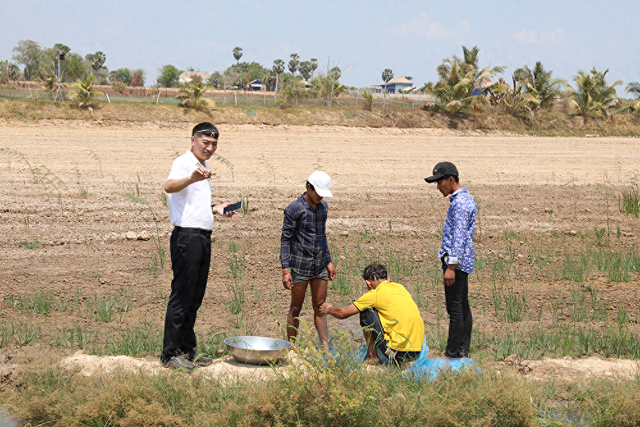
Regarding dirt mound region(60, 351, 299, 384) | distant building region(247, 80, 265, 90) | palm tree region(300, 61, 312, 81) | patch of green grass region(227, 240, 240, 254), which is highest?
palm tree region(300, 61, 312, 81)

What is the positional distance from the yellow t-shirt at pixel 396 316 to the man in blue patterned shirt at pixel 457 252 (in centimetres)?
43

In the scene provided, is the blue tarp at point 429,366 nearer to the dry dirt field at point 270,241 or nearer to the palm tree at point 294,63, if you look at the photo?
the dry dirt field at point 270,241

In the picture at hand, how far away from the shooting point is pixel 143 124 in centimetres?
3288

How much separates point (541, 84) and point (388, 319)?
49.6 meters

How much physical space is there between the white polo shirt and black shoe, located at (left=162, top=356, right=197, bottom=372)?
1.15m

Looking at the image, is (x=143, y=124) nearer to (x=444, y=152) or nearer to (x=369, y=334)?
(x=444, y=152)

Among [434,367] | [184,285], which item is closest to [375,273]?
[434,367]

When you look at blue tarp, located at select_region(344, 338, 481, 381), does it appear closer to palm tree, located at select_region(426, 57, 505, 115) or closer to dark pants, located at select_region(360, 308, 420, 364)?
dark pants, located at select_region(360, 308, 420, 364)

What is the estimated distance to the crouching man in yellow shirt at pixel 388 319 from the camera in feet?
16.1

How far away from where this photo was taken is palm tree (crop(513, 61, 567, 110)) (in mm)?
48500

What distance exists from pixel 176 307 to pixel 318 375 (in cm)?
143

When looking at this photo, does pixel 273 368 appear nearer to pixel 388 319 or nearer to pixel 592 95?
pixel 388 319

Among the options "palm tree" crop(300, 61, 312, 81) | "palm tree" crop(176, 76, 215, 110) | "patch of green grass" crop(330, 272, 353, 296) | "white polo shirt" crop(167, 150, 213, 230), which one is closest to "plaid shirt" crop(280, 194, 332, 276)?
"white polo shirt" crop(167, 150, 213, 230)

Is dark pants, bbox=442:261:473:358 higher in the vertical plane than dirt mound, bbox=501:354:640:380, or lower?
higher
